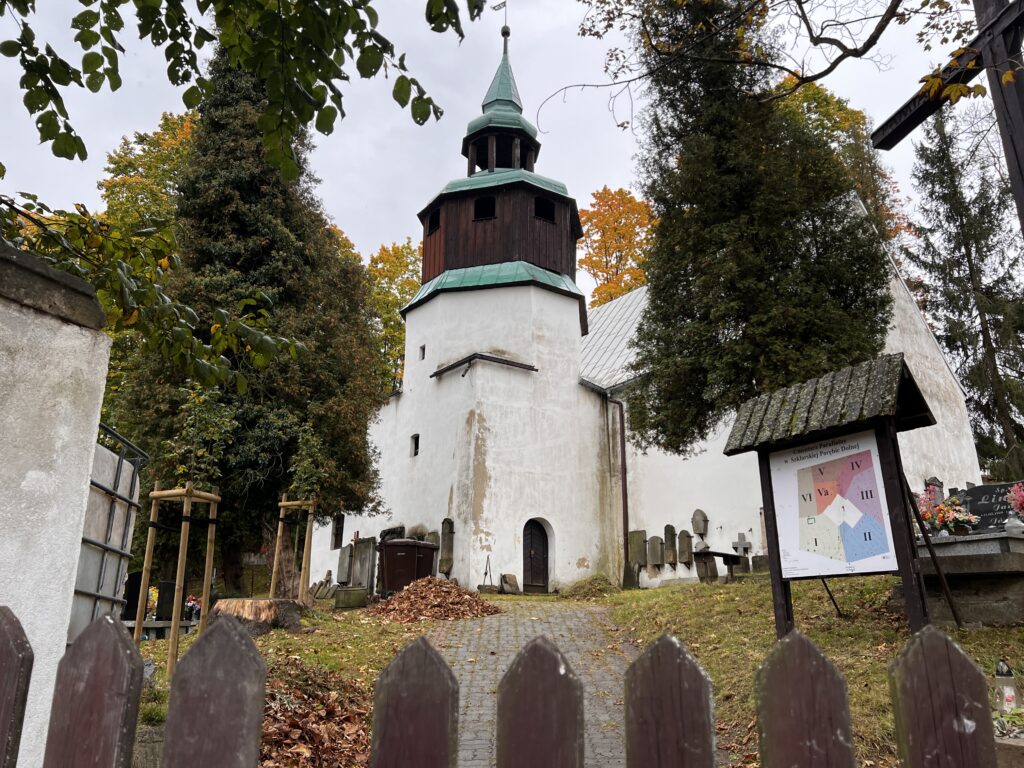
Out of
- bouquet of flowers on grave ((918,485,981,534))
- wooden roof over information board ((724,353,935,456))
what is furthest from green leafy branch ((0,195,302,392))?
bouquet of flowers on grave ((918,485,981,534))

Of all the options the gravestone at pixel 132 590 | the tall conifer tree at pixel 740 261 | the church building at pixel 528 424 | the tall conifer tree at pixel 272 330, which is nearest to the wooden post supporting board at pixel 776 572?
the tall conifer tree at pixel 740 261

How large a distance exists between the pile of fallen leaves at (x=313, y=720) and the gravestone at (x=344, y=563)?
17.3m

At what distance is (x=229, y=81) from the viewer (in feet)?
66.9

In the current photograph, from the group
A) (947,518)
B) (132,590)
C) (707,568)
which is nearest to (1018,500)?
(947,518)

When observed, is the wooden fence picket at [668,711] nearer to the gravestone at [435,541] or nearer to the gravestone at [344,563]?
A: the gravestone at [435,541]

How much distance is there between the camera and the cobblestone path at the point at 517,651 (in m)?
5.68

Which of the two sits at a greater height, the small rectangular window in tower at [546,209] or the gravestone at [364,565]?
the small rectangular window in tower at [546,209]

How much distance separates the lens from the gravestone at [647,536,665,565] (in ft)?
67.1

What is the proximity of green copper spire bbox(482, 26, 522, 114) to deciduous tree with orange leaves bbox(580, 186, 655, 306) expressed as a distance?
5.84 metres

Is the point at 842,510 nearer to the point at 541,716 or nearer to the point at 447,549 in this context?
the point at 541,716

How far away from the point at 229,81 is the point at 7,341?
20.1m

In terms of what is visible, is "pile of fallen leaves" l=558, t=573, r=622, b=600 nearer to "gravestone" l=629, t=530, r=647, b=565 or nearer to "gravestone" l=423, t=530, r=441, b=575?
"gravestone" l=629, t=530, r=647, b=565

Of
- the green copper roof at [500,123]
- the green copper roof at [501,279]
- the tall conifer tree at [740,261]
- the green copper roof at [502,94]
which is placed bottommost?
the tall conifer tree at [740,261]

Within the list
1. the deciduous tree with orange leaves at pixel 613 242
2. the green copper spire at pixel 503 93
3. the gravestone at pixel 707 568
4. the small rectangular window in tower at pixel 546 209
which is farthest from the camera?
the deciduous tree with orange leaves at pixel 613 242
